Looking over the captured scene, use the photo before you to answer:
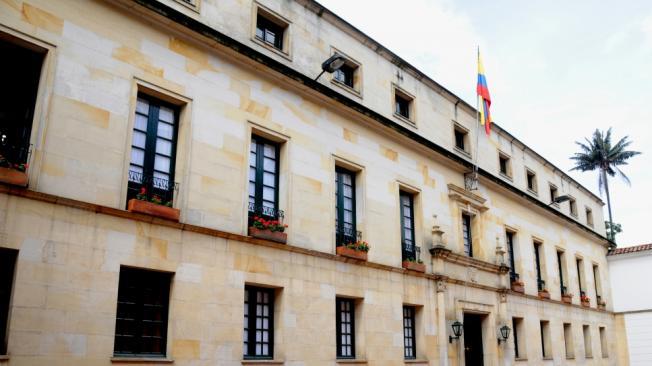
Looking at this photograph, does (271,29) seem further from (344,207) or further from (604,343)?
(604,343)

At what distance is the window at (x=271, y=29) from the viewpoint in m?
14.8

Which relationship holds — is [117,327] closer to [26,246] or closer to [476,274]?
[26,246]

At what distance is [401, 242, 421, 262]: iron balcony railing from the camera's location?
17.4 metres

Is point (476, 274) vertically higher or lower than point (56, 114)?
lower

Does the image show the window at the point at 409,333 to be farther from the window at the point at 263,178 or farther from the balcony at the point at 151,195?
the balcony at the point at 151,195

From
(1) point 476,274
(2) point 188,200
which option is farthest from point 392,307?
(2) point 188,200

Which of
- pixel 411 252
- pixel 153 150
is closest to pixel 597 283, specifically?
pixel 411 252

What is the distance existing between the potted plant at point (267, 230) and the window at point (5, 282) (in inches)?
187

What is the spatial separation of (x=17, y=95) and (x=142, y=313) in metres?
4.40

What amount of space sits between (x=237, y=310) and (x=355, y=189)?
5.63 meters

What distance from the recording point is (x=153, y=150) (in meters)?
11.7

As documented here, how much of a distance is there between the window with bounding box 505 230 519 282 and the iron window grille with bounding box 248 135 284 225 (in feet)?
41.5

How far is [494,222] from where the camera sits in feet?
73.4

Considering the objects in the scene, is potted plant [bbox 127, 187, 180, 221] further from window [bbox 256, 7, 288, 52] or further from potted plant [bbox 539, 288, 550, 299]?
potted plant [bbox 539, 288, 550, 299]
